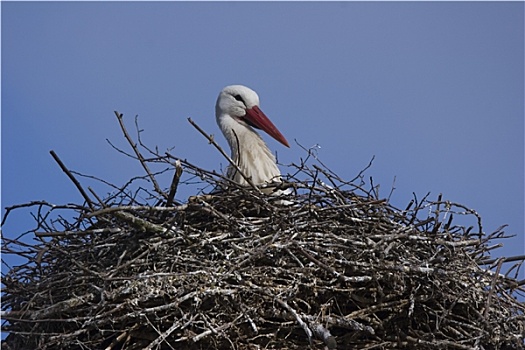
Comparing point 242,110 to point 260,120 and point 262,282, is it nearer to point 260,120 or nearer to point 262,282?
point 260,120

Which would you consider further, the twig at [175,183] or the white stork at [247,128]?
the white stork at [247,128]

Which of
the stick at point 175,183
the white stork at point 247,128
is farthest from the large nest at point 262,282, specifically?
the white stork at point 247,128

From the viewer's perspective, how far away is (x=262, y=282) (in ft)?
8.84

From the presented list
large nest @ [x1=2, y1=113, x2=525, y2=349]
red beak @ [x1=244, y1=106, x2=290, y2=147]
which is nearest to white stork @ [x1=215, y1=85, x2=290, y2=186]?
red beak @ [x1=244, y1=106, x2=290, y2=147]

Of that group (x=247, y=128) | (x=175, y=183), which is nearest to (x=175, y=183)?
(x=175, y=183)

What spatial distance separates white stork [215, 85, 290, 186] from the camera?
12.2 feet

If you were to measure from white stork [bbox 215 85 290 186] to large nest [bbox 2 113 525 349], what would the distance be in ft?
2.44

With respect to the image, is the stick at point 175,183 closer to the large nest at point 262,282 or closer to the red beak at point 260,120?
the large nest at point 262,282

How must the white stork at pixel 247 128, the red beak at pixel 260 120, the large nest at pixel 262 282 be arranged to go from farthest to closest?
the red beak at pixel 260 120, the white stork at pixel 247 128, the large nest at pixel 262 282

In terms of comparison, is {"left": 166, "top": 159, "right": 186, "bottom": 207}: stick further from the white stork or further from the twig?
the white stork

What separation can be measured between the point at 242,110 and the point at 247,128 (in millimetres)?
109

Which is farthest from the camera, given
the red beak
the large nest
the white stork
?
the red beak

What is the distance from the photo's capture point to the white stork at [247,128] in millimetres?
3721

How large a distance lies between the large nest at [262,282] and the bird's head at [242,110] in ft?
3.70
